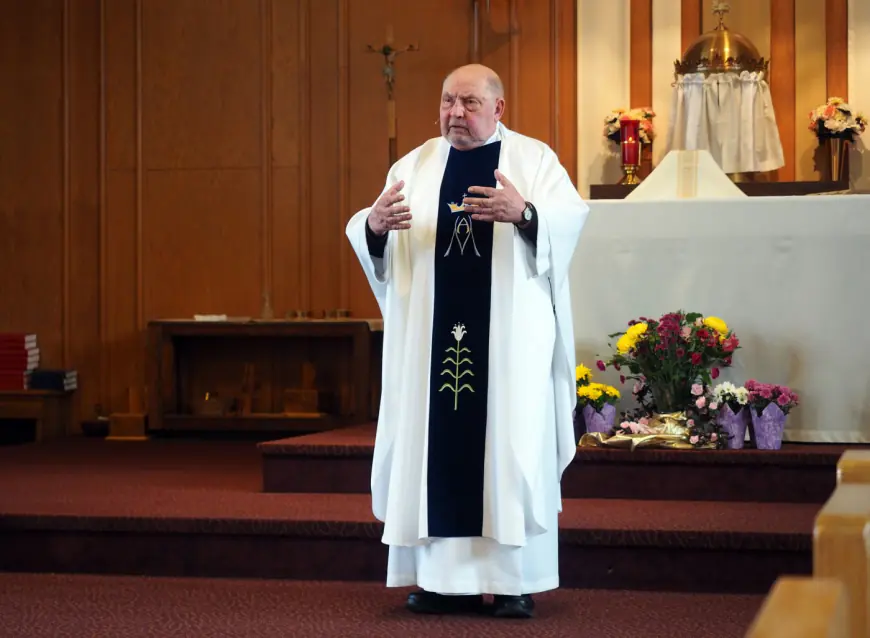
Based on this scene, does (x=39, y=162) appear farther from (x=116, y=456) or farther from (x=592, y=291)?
(x=592, y=291)

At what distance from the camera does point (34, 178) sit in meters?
8.76

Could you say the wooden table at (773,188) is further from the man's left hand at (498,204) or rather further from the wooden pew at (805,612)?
the wooden pew at (805,612)

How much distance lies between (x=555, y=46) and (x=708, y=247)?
3.20 metres

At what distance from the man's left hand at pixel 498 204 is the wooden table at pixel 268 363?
423 cm

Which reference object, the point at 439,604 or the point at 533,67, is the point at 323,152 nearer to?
the point at 533,67

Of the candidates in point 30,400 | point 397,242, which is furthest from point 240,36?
point 397,242

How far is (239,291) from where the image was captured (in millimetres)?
8539

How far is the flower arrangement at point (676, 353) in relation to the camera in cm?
512

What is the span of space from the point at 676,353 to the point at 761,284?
1.83 ft

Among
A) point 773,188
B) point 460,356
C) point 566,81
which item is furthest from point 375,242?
point 566,81

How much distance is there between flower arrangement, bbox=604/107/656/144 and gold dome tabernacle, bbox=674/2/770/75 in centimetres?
34

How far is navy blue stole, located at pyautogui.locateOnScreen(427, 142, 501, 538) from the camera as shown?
11.8ft

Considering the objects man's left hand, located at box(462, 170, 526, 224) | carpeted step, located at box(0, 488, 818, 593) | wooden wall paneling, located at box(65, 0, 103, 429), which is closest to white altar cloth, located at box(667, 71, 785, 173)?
carpeted step, located at box(0, 488, 818, 593)

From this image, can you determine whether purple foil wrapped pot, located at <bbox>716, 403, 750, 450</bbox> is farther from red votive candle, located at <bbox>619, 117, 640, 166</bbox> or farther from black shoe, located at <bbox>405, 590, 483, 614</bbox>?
red votive candle, located at <bbox>619, 117, 640, 166</bbox>
